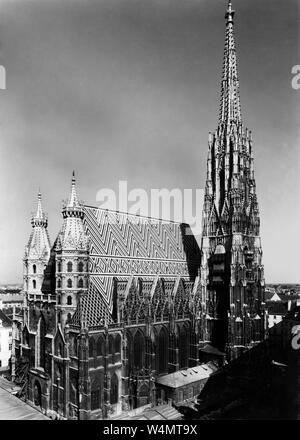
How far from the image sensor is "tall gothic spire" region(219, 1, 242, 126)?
6431 centimetres

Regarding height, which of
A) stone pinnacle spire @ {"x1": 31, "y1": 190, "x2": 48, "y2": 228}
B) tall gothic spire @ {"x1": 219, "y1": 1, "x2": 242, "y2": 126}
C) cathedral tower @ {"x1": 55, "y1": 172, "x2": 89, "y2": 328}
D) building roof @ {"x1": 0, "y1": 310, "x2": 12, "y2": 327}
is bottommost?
building roof @ {"x1": 0, "y1": 310, "x2": 12, "y2": 327}

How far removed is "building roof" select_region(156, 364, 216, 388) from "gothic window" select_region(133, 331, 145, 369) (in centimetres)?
353

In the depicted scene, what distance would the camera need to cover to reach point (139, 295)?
5619cm

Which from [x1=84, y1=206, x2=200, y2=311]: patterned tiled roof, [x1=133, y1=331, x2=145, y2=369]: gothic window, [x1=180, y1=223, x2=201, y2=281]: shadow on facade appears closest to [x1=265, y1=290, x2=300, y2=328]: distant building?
[x1=180, y1=223, x2=201, y2=281]: shadow on facade

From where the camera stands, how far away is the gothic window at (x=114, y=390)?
48.2 m

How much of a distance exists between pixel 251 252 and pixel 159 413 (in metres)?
32.0

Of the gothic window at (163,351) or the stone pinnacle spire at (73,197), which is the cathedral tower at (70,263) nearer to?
the stone pinnacle spire at (73,197)

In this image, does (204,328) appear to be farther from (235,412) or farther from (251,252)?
(235,412)

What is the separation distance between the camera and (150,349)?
2126 inches

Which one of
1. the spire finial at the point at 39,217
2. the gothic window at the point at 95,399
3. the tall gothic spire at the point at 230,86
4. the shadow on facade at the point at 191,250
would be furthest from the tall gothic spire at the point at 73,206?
the tall gothic spire at the point at 230,86

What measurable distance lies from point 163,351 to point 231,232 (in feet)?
73.6

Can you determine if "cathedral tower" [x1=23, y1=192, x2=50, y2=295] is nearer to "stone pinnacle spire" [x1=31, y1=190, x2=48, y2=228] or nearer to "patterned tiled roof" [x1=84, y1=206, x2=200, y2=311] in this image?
"stone pinnacle spire" [x1=31, y1=190, x2=48, y2=228]
